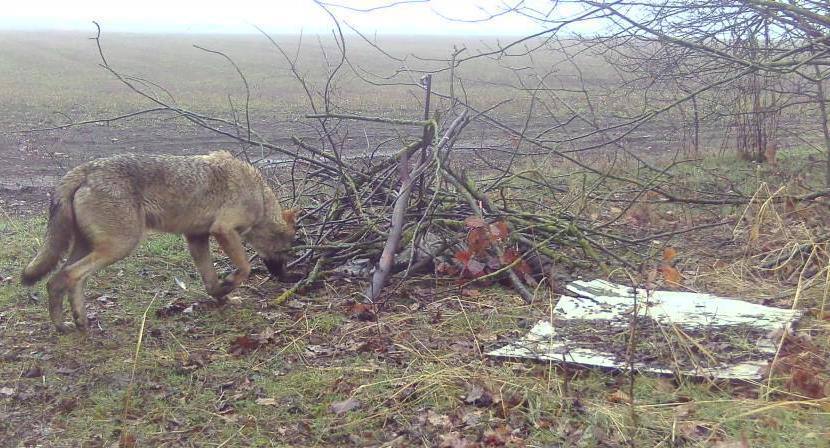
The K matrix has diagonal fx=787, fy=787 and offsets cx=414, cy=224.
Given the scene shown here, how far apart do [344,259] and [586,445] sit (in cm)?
395

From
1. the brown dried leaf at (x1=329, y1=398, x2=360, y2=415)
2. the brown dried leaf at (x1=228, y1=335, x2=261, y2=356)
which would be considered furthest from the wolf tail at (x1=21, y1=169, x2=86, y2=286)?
the brown dried leaf at (x1=329, y1=398, x2=360, y2=415)

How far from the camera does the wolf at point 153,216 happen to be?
5.99m

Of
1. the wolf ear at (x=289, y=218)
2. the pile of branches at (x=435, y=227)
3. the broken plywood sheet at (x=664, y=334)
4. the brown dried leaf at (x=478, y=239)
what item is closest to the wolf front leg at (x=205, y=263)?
the pile of branches at (x=435, y=227)

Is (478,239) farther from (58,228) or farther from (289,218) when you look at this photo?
(58,228)

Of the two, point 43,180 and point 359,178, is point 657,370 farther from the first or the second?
point 43,180

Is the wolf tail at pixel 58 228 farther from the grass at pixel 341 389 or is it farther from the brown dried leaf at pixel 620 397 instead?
the brown dried leaf at pixel 620 397

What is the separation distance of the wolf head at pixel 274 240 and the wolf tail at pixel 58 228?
1793 mm

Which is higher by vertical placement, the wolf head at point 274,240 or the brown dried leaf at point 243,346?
the wolf head at point 274,240

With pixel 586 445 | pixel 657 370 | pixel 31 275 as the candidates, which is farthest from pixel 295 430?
pixel 31 275

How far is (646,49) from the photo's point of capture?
9.56 metres

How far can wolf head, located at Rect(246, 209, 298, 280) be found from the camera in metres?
7.47

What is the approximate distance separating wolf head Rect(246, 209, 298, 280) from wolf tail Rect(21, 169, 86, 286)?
179cm

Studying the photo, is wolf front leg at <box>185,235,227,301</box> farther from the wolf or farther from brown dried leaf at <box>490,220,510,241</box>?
brown dried leaf at <box>490,220,510,241</box>

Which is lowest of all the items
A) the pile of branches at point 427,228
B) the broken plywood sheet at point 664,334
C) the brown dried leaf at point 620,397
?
the brown dried leaf at point 620,397
